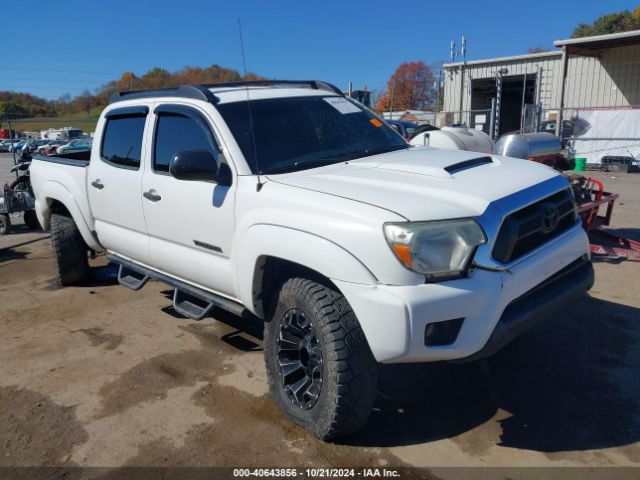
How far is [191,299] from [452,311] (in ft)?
8.32

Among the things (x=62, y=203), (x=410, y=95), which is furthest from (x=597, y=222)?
(x=410, y=95)

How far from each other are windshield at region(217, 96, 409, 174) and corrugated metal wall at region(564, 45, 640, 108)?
21154mm

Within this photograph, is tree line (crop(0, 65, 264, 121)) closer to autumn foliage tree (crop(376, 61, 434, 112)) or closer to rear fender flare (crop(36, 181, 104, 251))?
rear fender flare (crop(36, 181, 104, 251))

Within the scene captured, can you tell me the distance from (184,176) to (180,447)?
1.65 m

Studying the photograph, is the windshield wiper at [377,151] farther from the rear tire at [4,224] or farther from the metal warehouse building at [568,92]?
the metal warehouse building at [568,92]

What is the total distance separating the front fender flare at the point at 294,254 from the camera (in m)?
2.78

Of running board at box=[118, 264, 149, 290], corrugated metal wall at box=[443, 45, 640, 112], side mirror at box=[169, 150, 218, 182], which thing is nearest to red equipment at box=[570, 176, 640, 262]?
side mirror at box=[169, 150, 218, 182]

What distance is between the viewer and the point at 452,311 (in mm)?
2660

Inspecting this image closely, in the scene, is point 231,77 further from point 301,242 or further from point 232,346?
point 301,242

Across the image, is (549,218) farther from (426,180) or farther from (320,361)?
(320,361)

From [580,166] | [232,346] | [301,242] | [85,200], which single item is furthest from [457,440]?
[580,166]

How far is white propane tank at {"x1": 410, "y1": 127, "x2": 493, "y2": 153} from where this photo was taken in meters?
6.62

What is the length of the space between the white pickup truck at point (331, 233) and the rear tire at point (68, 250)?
1371 millimetres

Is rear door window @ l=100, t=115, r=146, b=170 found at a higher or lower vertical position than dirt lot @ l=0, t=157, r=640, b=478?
higher
